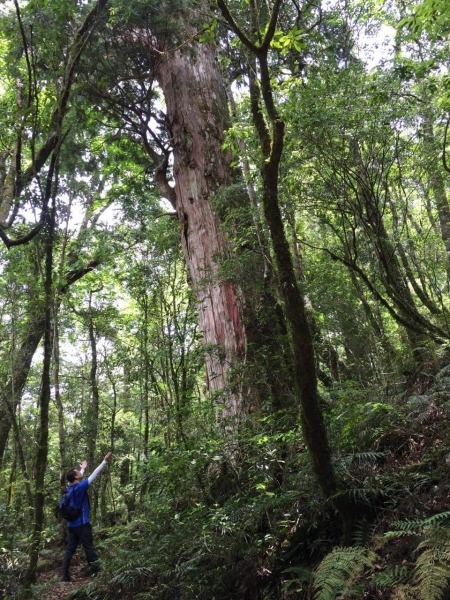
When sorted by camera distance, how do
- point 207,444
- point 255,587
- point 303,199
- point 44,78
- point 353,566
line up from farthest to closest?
point 44,78 < point 303,199 < point 207,444 < point 255,587 < point 353,566

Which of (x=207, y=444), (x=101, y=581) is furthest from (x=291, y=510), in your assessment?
(x=101, y=581)

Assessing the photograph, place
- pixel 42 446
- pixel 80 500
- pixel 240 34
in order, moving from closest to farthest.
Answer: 1. pixel 240 34
2. pixel 42 446
3. pixel 80 500

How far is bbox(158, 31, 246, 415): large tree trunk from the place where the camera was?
301 inches

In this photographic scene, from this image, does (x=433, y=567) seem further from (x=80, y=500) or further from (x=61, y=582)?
(x=61, y=582)

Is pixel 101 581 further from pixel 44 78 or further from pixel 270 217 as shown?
pixel 44 78

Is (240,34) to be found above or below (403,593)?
above

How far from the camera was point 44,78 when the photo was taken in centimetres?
780

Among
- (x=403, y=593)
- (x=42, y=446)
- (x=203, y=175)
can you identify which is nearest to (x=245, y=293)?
(x=203, y=175)

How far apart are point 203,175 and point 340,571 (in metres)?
7.49

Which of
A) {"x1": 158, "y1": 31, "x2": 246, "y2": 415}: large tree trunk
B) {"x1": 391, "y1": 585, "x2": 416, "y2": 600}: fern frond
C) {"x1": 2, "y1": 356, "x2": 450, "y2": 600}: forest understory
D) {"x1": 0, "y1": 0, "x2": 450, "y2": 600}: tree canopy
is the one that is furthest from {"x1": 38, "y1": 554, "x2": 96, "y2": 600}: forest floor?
{"x1": 391, "y1": 585, "x2": 416, "y2": 600}: fern frond

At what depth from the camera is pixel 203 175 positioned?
891 cm

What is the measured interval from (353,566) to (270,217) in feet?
8.15

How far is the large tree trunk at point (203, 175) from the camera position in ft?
25.1

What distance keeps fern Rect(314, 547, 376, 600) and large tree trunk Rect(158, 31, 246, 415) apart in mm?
4254
